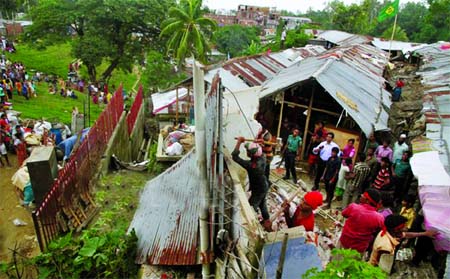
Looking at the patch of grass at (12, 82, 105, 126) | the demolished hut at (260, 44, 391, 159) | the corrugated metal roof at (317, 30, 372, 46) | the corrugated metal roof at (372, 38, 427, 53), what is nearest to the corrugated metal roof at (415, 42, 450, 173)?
the demolished hut at (260, 44, 391, 159)

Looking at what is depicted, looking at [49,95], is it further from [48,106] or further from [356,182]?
[356,182]

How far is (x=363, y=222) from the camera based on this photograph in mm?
4367

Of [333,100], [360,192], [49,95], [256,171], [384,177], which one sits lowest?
[49,95]

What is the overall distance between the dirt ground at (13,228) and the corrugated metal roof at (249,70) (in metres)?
7.43

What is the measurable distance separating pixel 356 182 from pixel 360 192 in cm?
35

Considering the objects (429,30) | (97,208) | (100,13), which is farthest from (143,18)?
(429,30)

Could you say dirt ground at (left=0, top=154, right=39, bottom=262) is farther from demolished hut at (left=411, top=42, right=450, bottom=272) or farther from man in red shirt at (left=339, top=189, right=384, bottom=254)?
demolished hut at (left=411, top=42, right=450, bottom=272)

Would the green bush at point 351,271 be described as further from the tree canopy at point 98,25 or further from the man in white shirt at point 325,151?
the tree canopy at point 98,25

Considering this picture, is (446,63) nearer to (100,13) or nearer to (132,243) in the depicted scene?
(132,243)

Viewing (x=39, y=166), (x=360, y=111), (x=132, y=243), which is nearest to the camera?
(x=132, y=243)

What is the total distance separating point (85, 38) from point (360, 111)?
19417 millimetres

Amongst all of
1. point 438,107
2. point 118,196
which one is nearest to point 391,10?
point 438,107

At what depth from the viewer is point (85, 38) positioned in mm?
22219

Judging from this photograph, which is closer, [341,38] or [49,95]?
[49,95]
